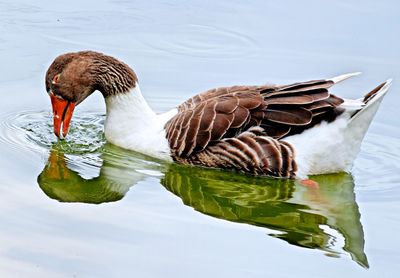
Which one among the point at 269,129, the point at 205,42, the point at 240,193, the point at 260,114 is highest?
the point at 260,114

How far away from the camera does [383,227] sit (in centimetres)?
938

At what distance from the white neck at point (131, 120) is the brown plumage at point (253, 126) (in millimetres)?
461

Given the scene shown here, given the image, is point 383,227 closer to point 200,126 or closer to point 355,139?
point 355,139

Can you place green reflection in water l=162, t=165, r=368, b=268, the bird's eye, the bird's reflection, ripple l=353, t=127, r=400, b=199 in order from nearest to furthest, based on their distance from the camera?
green reflection in water l=162, t=165, r=368, b=268
the bird's reflection
ripple l=353, t=127, r=400, b=199
the bird's eye

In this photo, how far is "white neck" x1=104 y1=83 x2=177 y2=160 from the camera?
10789 mm

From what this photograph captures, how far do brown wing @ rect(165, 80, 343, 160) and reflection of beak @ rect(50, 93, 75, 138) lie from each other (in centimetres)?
123

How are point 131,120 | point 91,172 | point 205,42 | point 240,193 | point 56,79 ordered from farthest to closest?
point 205,42
point 131,120
point 56,79
point 91,172
point 240,193

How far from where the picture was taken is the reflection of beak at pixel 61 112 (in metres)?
10.7

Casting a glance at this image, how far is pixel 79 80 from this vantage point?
35.2ft

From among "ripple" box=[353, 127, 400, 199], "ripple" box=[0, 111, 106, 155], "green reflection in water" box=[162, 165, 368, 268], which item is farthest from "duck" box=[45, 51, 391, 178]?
"ripple" box=[0, 111, 106, 155]

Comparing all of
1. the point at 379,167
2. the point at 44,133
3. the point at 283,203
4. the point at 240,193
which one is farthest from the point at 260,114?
the point at 44,133

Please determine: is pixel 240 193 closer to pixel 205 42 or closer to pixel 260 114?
pixel 260 114

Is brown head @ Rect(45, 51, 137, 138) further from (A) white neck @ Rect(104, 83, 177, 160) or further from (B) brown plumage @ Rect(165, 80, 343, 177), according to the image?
(B) brown plumage @ Rect(165, 80, 343, 177)

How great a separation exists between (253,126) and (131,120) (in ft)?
4.42
